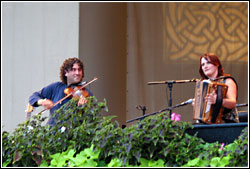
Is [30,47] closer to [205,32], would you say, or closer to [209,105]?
[205,32]

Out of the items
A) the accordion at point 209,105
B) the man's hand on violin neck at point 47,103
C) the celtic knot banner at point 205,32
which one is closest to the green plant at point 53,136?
the accordion at point 209,105

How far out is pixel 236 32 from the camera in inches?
309

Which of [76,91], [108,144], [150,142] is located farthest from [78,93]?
[150,142]

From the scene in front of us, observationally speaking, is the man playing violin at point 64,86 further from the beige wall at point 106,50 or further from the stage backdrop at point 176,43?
the stage backdrop at point 176,43

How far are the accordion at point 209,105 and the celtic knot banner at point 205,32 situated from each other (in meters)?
3.44

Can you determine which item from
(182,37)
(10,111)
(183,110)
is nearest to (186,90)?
(183,110)

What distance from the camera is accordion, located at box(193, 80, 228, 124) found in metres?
4.21

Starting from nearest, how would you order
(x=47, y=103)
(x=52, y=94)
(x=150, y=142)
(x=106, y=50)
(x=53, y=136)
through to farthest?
(x=150, y=142) < (x=53, y=136) < (x=47, y=103) < (x=52, y=94) < (x=106, y=50)

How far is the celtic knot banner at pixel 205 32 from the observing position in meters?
7.79

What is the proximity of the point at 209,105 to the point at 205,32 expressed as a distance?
146 inches

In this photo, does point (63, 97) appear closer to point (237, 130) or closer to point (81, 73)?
point (81, 73)

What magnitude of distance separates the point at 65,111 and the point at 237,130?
3.68 ft

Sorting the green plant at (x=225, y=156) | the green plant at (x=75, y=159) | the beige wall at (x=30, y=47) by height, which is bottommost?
the green plant at (x=75, y=159)

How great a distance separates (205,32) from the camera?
7.80m
